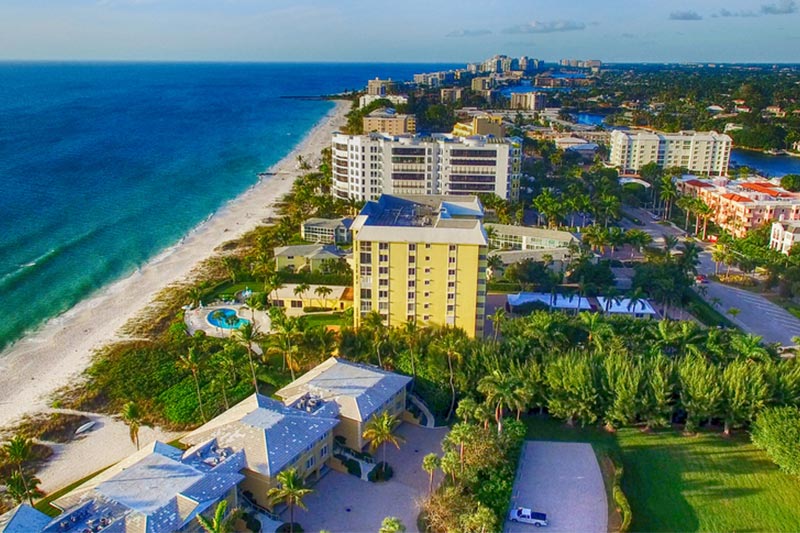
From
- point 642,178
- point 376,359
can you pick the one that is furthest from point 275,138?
point 376,359

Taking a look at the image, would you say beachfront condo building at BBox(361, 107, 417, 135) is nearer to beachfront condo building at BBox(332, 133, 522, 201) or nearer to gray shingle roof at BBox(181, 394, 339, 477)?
beachfront condo building at BBox(332, 133, 522, 201)

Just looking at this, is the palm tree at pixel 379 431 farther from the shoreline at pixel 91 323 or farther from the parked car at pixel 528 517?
the shoreline at pixel 91 323

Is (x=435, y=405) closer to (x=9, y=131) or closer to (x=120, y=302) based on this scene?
(x=120, y=302)

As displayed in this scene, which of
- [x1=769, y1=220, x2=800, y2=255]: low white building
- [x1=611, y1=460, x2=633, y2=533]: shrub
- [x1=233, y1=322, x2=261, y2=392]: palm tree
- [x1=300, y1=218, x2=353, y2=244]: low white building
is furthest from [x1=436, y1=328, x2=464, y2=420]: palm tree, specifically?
[x1=769, y1=220, x2=800, y2=255]: low white building

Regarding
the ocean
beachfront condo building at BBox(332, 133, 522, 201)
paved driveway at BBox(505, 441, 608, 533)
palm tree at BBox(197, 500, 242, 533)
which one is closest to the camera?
palm tree at BBox(197, 500, 242, 533)

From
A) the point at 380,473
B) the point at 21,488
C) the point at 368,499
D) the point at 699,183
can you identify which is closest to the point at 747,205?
the point at 699,183

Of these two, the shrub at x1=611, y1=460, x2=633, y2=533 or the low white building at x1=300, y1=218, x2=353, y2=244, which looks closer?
the shrub at x1=611, y1=460, x2=633, y2=533
